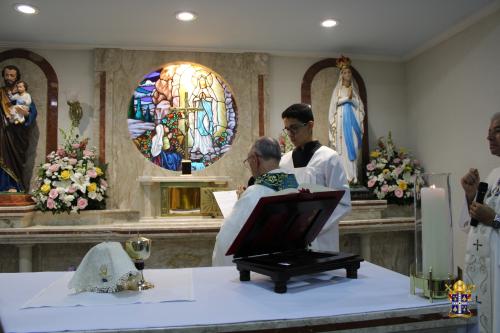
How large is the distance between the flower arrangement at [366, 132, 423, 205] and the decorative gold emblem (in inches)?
204

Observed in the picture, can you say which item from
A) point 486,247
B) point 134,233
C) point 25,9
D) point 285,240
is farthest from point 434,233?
point 25,9

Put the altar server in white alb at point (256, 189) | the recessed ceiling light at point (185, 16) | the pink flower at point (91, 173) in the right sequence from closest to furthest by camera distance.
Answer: the altar server in white alb at point (256, 189) < the recessed ceiling light at point (185, 16) < the pink flower at point (91, 173)

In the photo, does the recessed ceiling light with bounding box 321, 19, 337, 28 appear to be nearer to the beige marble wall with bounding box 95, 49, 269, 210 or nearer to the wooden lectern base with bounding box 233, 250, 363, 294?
the beige marble wall with bounding box 95, 49, 269, 210

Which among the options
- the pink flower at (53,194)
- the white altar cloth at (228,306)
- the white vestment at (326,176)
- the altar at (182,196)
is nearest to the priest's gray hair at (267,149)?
the white vestment at (326,176)

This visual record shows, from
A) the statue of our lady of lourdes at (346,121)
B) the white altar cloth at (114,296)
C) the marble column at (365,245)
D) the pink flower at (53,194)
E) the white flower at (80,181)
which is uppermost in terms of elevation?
the statue of our lady of lourdes at (346,121)

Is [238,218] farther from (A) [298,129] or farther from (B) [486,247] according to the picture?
(B) [486,247]

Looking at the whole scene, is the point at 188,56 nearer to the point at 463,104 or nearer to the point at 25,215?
the point at 25,215

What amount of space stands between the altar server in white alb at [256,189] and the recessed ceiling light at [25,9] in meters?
3.80

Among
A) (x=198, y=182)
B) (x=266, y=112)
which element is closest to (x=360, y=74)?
(x=266, y=112)

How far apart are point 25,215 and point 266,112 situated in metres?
3.61

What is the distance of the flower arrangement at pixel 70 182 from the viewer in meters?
5.52

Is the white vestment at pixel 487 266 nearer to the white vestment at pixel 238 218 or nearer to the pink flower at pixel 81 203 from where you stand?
the white vestment at pixel 238 218

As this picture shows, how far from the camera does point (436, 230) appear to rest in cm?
144

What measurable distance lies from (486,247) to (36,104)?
592cm
